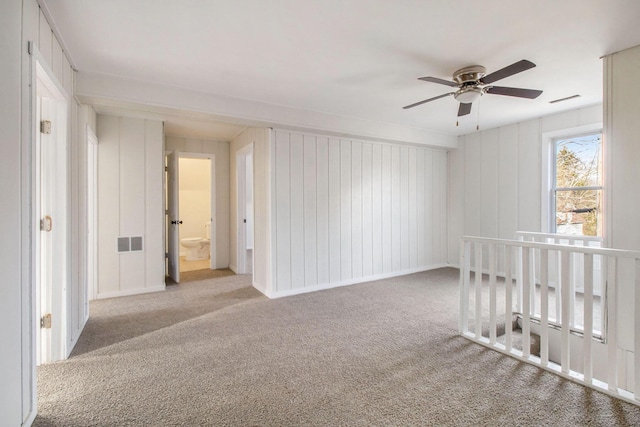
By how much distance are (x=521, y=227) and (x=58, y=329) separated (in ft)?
18.6

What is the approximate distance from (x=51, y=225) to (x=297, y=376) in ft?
6.99

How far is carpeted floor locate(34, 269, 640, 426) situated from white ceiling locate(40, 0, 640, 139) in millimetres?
2453

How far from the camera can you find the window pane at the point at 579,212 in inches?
163

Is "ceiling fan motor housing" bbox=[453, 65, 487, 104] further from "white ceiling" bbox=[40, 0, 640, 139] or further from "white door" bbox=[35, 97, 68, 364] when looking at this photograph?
"white door" bbox=[35, 97, 68, 364]

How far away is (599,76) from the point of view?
3.04 metres

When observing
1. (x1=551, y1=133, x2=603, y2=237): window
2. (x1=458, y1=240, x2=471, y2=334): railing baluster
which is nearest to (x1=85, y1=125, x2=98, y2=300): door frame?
(x1=458, y1=240, x2=471, y2=334): railing baluster

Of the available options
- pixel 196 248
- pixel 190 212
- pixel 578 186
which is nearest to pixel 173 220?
pixel 196 248

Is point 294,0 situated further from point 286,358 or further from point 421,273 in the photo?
point 421,273

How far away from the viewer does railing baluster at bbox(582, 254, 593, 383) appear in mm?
2098

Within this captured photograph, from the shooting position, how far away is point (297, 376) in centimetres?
221

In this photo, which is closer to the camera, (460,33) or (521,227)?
(460,33)

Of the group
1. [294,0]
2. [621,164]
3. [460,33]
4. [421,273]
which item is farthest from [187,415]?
[421,273]

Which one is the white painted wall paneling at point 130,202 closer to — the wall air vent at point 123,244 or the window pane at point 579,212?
the wall air vent at point 123,244

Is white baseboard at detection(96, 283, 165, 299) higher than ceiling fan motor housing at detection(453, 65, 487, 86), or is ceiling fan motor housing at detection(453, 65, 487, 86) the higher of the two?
ceiling fan motor housing at detection(453, 65, 487, 86)
